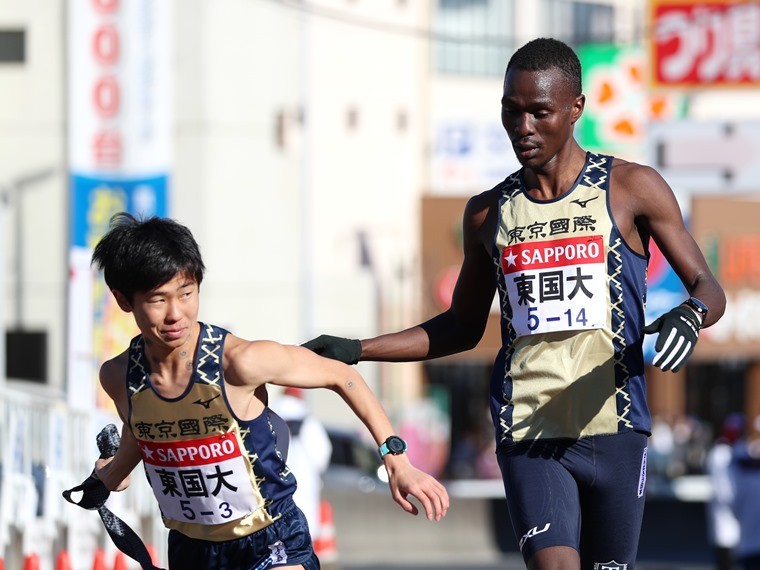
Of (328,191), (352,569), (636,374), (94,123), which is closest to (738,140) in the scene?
(352,569)

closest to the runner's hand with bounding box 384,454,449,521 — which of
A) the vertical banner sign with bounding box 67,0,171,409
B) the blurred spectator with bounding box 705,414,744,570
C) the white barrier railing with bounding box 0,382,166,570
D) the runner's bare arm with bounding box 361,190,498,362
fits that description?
the runner's bare arm with bounding box 361,190,498,362

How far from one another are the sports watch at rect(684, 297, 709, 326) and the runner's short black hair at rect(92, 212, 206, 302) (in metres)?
1.42

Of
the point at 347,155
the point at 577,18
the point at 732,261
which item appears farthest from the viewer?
the point at 577,18

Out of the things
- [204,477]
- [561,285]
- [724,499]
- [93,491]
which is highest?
→ [561,285]

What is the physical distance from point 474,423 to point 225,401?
29.5m

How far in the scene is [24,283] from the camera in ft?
81.6

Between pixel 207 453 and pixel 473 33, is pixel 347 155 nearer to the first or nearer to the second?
pixel 473 33

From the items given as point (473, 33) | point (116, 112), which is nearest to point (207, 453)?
point (116, 112)

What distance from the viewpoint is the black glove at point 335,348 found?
517cm

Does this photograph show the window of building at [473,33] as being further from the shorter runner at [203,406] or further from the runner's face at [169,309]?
the runner's face at [169,309]

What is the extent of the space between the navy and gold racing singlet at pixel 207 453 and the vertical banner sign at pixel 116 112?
11.9 meters

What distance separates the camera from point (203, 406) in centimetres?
471

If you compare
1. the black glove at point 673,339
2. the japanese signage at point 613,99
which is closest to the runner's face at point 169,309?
the black glove at point 673,339

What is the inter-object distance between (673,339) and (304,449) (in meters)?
6.91
